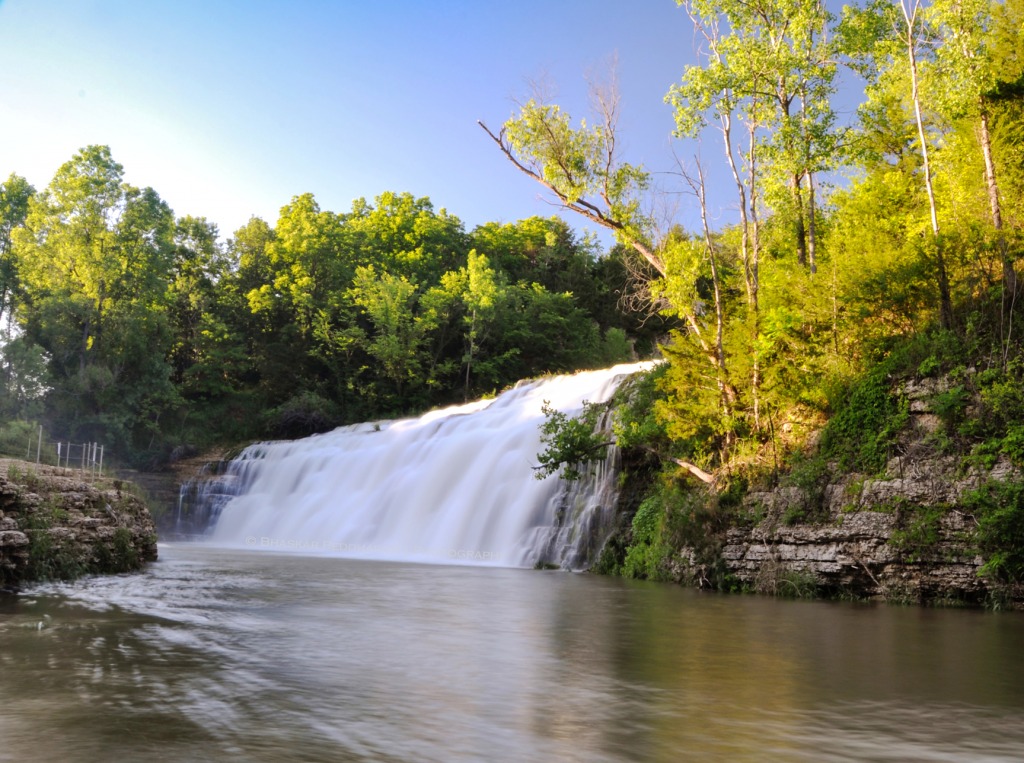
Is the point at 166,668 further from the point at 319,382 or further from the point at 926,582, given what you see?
the point at 319,382

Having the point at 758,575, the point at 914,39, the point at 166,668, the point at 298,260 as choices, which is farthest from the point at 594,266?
the point at 166,668

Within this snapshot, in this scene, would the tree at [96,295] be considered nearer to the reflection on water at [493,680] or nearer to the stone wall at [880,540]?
the reflection on water at [493,680]

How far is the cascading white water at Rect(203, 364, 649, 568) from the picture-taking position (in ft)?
68.6

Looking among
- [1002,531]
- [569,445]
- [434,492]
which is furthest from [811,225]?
[434,492]

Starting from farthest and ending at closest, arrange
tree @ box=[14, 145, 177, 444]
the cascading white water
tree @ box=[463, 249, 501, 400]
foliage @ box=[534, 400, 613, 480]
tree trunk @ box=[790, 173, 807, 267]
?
tree @ box=[463, 249, 501, 400] < tree @ box=[14, 145, 177, 444] < the cascading white water < tree trunk @ box=[790, 173, 807, 267] < foliage @ box=[534, 400, 613, 480]

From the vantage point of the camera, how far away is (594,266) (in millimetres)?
69125

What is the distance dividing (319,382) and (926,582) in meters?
43.2

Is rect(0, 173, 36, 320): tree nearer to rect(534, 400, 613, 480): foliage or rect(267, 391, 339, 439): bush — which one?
rect(267, 391, 339, 439): bush

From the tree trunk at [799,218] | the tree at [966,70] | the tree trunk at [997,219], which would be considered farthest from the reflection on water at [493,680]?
the tree at [966,70]

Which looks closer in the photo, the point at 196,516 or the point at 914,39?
the point at 914,39

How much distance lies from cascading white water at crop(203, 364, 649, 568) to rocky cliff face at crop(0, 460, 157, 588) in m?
8.15

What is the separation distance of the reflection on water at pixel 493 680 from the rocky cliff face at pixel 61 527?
886 mm

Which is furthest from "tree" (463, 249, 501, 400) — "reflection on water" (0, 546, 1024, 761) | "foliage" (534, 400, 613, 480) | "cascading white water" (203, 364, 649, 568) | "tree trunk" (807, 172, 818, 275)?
"reflection on water" (0, 546, 1024, 761)

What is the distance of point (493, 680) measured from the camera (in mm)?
6863
